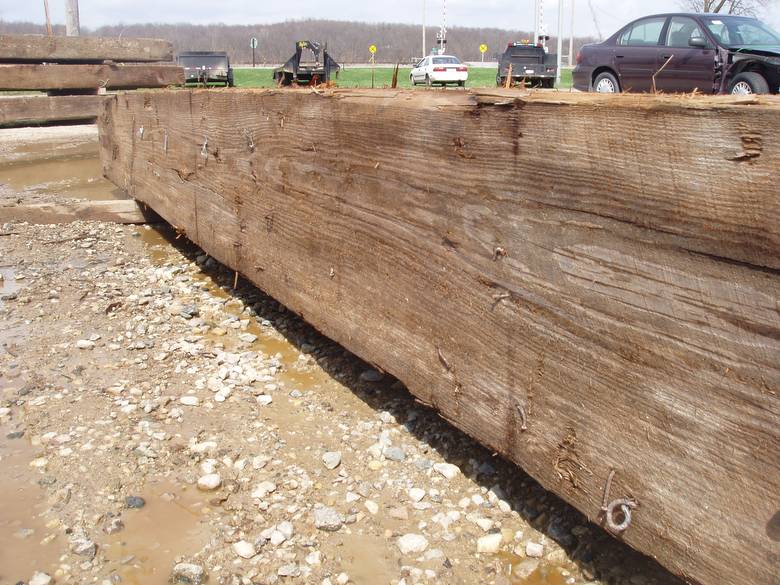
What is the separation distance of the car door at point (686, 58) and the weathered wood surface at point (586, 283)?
577 centimetres

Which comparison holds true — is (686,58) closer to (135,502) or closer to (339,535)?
(339,535)

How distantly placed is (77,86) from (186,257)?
1008 cm

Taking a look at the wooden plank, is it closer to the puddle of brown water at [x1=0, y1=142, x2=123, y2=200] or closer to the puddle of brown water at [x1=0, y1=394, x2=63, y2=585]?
the puddle of brown water at [x1=0, y1=142, x2=123, y2=200]

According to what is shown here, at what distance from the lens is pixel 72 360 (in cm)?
392

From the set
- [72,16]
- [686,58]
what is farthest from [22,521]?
[72,16]

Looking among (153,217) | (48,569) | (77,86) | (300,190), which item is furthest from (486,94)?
(77,86)

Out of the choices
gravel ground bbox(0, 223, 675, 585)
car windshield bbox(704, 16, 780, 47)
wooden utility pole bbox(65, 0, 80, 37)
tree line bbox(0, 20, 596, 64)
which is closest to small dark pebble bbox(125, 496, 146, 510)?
gravel ground bbox(0, 223, 675, 585)

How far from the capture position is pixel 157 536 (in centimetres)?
246

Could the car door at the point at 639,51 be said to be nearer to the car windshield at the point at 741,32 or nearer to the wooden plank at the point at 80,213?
the car windshield at the point at 741,32

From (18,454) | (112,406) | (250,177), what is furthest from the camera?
(250,177)

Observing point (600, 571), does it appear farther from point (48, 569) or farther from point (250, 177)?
point (250, 177)

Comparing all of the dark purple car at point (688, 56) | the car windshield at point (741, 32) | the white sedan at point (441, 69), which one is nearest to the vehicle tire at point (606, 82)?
the dark purple car at point (688, 56)

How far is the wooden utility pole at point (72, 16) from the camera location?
20.9 m

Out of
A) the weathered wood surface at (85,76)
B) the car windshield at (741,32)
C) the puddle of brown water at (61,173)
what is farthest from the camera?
the weathered wood surface at (85,76)
